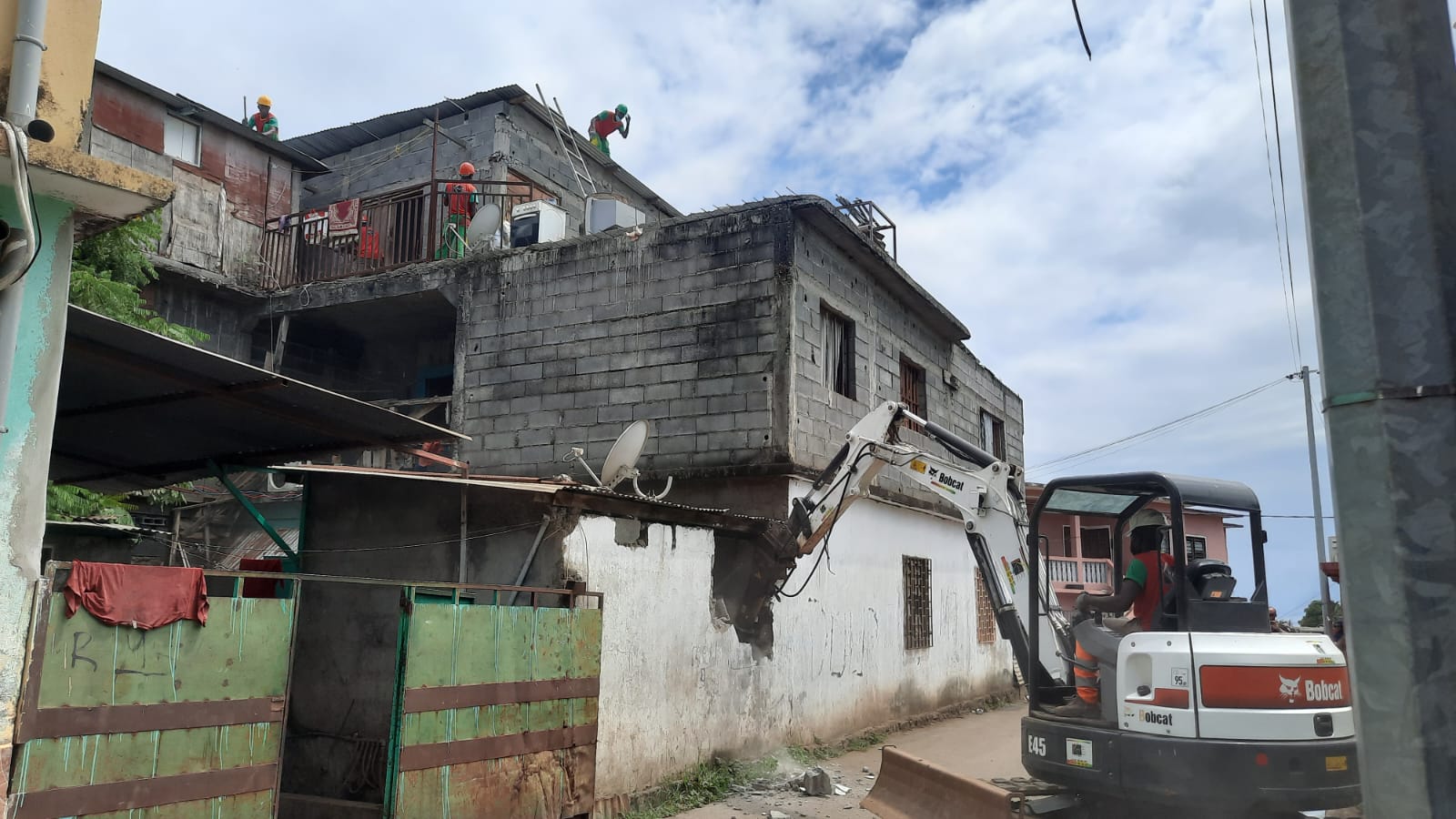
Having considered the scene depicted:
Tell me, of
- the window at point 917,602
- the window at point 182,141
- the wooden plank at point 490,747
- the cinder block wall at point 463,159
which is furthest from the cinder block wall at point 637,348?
the window at point 182,141

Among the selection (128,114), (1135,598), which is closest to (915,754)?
(1135,598)

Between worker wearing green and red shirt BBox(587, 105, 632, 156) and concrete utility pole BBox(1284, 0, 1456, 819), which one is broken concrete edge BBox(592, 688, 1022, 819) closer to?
concrete utility pole BBox(1284, 0, 1456, 819)

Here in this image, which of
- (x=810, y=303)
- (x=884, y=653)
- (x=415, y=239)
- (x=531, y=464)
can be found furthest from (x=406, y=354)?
(x=884, y=653)

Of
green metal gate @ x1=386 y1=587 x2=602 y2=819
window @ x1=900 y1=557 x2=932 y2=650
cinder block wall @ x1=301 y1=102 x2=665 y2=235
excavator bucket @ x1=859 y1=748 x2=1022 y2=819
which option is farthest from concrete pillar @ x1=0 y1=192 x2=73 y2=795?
cinder block wall @ x1=301 y1=102 x2=665 y2=235

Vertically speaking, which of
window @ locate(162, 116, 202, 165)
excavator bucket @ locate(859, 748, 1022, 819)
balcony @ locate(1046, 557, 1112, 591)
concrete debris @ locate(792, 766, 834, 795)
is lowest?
concrete debris @ locate(792, 766, 834, 795)

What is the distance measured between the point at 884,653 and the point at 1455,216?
12.7 m

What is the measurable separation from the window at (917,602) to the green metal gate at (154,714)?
10.6 meters

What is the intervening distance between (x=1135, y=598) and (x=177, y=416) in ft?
23.5

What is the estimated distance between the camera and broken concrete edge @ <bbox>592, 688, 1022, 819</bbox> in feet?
27.0

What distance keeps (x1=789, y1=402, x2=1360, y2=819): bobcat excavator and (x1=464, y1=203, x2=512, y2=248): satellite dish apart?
9.62 m

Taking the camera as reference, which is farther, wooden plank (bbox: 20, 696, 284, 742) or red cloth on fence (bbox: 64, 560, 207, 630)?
red cloth on fence (bbox: 64, 560, 207, 630)

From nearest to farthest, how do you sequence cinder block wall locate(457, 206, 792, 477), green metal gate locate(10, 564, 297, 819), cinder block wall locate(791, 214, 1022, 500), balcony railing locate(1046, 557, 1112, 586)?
green metal gate locate(10, 564, 297, 819), cinder block wall locate(457, 206, 792, 477), cinder block wall locate(791, 214, 1022, 500), balcony railing locate(1046, 557, 1112, 586)

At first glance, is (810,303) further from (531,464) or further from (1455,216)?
(1455,216)

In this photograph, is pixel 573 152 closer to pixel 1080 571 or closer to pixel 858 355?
pixel 858 355
